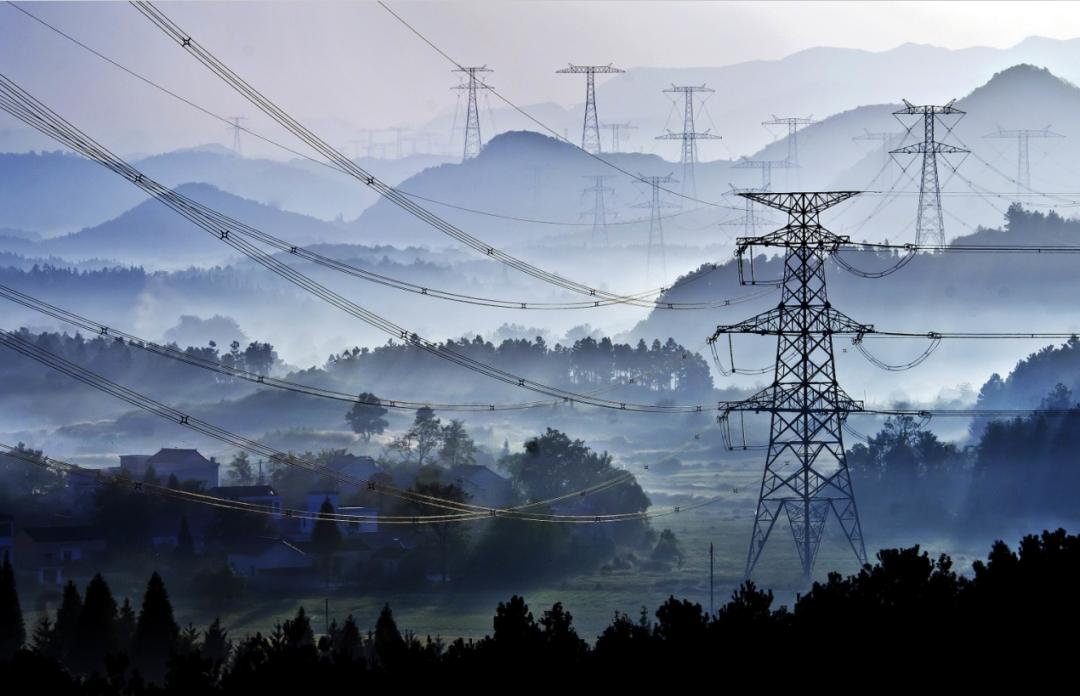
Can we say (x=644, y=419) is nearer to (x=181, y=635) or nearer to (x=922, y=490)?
(x=922, y=490)

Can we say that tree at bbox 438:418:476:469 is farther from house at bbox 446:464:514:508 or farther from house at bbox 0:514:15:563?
house at bbox 0:514:15:563

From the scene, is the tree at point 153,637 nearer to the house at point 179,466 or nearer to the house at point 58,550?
the house at point 58,550

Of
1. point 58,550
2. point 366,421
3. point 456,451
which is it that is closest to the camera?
point 58,550

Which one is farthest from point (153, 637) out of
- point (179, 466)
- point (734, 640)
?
point (179, 466)

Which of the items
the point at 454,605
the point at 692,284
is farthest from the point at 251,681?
the point at 692,284

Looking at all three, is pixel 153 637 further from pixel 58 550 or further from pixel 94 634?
pixel 58 550

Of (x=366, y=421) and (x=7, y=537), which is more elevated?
(x=366, y=421)

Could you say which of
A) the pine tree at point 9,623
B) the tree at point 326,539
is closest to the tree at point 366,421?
the tree at point 326,539
